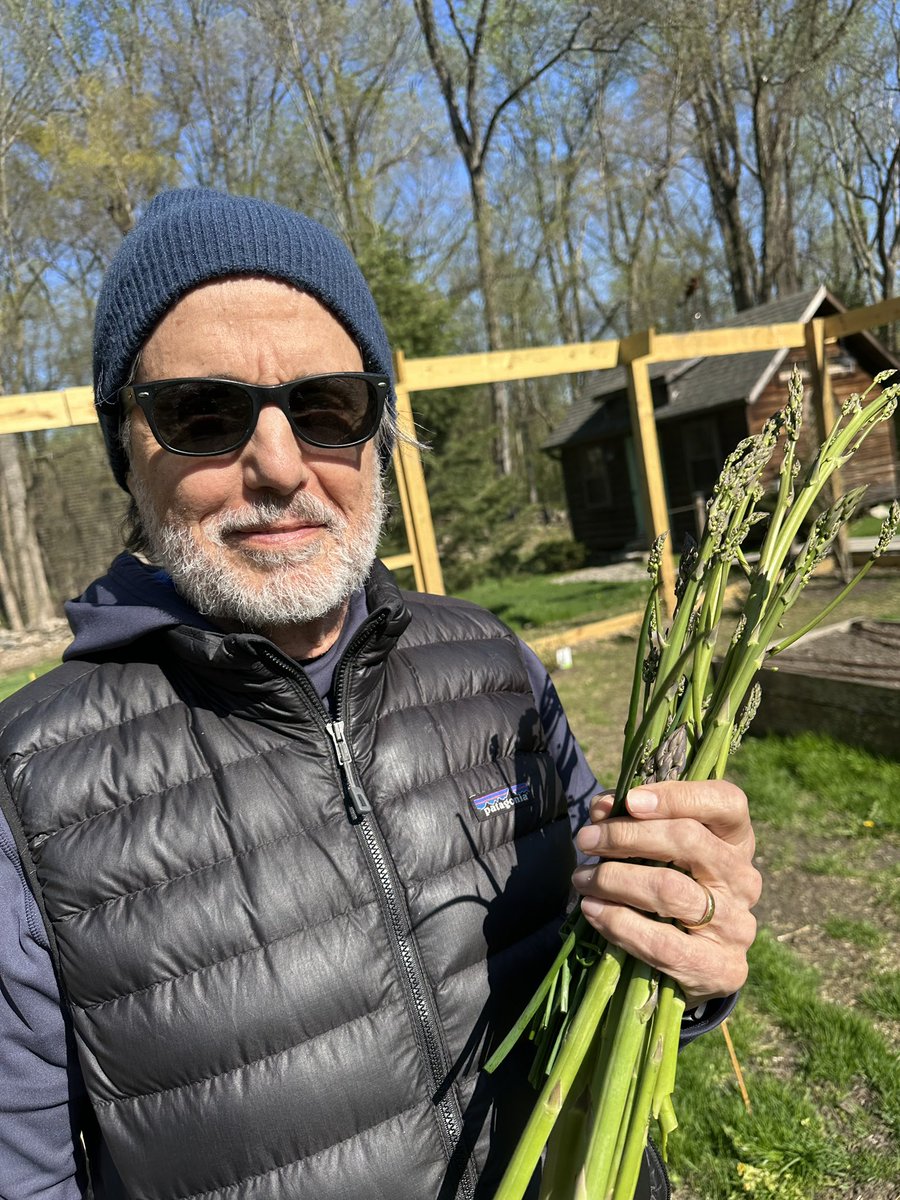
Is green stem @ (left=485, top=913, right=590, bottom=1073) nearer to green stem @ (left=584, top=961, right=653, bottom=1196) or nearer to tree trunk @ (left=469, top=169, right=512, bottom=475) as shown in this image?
green stem @ (left=584, top=961, right=653, bottom=1196)

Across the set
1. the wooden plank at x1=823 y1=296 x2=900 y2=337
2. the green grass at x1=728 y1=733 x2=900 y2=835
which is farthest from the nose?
the wooden plank at x1=823 y1=296 x2=900 y2=337

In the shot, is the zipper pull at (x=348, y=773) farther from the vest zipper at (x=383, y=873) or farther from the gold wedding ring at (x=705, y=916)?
the gold wedding ring at (x=705, y=916)

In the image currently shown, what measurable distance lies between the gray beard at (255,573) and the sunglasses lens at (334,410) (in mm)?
114

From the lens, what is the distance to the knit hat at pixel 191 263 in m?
1.36

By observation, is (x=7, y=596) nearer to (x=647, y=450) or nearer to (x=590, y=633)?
(x=590, y=633)

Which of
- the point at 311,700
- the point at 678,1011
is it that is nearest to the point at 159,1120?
the point at 311,700

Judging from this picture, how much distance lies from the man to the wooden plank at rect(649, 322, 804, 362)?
6.64 meters

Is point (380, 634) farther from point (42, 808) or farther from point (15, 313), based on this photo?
point (15, 313)

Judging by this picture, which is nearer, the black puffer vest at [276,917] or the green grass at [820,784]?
the black puffer vest at [276,917]

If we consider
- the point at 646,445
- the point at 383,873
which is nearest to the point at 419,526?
the point at 646,445

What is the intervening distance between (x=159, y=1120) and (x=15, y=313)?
16.3 metres

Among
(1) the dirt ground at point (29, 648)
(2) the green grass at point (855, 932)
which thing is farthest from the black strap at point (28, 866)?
(1) the dirt ground at point (29, 648)

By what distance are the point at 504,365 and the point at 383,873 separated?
21.0ft

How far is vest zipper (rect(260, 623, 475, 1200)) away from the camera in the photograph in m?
1.24
